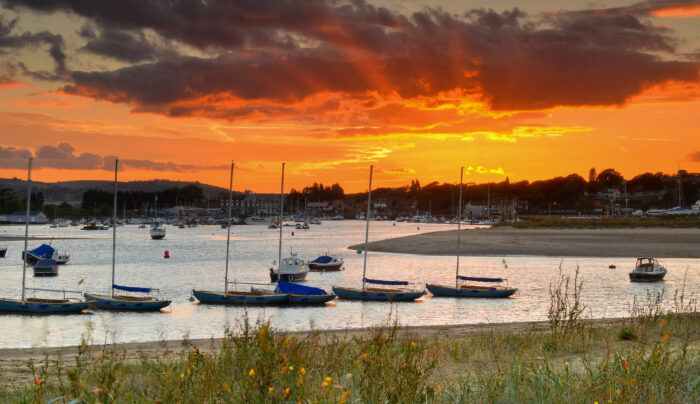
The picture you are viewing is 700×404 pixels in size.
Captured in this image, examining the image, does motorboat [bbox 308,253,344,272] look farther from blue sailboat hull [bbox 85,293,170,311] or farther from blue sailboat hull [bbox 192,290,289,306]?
blue sailboat hull [bbox 85,293,170,311]

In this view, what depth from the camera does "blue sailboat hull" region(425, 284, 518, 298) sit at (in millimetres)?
43562

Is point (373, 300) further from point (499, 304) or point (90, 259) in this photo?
point (90, 259)

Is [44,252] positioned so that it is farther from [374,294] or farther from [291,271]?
Answer: [374,294]

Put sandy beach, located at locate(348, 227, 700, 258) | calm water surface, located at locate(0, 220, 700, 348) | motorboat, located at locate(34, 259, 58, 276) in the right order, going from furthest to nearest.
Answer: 1. sandy beach, located at locate(348, 227, 700, 258)
2. motorboat, located at locate(34, 259, 58, 276)
3. calm water surface, located at locate(0, 220, 700, 348)

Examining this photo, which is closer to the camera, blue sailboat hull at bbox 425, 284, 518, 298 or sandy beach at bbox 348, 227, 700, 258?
blue sailboat hull at bbox 425, 284, 518, 298

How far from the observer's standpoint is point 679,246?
82188 mm

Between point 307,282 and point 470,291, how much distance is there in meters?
18.5

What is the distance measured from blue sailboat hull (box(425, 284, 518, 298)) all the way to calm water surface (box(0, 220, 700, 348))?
714 mm

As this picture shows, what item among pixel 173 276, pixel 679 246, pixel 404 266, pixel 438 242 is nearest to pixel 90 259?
pixel 173 276

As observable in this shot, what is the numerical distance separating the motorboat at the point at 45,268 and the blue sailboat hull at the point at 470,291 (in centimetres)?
4202

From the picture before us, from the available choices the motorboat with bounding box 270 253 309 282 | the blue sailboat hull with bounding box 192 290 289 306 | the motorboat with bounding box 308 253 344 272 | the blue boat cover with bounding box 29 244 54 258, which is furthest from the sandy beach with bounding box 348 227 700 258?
the blue sailboat hull with bounding box 192 290 289 306

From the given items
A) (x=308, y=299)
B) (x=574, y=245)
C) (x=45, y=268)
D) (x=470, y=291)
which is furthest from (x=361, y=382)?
(x=574, y=245)

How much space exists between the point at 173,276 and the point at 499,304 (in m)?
35.2

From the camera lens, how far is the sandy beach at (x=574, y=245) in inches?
3125
